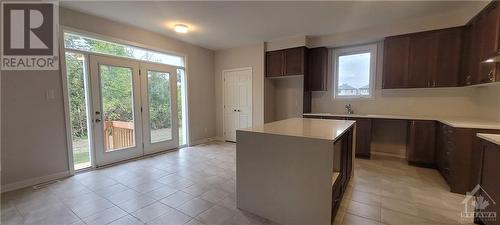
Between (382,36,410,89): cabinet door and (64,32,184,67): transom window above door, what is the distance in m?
4.50

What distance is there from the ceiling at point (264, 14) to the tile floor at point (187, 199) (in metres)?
2.63

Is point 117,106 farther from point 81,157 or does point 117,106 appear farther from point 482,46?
point 482,46

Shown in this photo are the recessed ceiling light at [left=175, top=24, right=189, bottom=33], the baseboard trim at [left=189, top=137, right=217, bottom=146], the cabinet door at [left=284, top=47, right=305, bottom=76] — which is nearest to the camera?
the recessed ceiling light at [left=175, top=24, right=189, bottom=33]

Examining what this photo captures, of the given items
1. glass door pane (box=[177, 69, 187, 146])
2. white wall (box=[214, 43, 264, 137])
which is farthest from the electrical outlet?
white wall (box=[214, 43, 264, 137])

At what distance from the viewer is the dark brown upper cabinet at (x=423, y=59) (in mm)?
3438

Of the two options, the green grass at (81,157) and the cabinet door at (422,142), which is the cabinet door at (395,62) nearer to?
the cabinet door at (422,142)

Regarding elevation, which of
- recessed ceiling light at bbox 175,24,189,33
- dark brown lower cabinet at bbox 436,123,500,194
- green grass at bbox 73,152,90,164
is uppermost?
recessed ceiling light at bbox 175,24,189,33

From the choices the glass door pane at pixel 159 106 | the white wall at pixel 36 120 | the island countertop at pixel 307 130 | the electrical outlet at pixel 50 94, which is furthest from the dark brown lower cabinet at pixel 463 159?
the electrical outlet at pixel 50 94

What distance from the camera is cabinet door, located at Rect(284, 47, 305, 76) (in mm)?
4652

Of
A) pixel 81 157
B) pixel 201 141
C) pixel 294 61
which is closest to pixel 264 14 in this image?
pixel 294 61

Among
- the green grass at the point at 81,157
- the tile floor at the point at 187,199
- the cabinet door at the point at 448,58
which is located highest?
the cabinet door at the point at 448,58

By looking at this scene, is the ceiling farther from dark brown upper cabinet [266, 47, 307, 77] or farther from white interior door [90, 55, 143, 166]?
white interior door [90, 55, 143, 166]

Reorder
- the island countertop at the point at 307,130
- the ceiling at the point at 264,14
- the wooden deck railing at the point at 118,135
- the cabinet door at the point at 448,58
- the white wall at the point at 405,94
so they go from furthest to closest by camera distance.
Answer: the wooden deck railing at the point at 118,135 → the white wall at the point at 405,94 → the cabinet door at the point at 448,58 → the ceiling at the point at 264,14 → the island countertop at the point at 307,130

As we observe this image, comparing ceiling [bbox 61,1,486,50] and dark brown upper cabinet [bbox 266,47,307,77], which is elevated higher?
ceiling [bbox 61,1,486,50]
